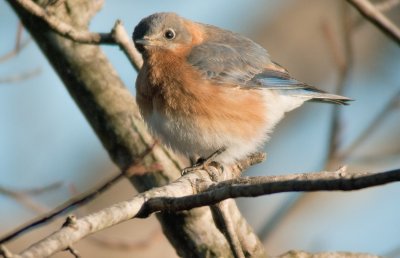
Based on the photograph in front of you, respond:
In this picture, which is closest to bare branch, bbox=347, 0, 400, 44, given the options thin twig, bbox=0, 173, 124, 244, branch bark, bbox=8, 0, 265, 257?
branch bark, bbox=8, 0, 265, 257

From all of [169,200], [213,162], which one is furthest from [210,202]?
[213,162]

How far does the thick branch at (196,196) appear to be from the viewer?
11.9 ft

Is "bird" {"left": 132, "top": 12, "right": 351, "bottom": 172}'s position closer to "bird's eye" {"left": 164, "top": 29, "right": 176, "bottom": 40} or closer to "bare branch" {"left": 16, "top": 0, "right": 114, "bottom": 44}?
"bird's eye" {"left": 164, "top": 29, "right": 176, "bottom": 40}

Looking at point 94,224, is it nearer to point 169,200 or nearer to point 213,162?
point 169,200

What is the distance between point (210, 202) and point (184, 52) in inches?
123

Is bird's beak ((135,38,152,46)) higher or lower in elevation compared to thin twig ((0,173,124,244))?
higher

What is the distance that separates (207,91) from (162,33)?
714 mm

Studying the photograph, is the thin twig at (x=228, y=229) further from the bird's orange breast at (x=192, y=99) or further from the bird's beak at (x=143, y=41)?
the bird's beak at (x=143, y=41)

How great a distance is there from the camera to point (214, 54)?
24.1 ft

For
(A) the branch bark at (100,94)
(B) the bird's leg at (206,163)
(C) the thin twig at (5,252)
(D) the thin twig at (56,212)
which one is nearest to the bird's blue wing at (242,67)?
(B) the bird's leg at (206,163)

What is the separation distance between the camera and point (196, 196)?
4.39 meters

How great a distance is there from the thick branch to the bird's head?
2.32 m

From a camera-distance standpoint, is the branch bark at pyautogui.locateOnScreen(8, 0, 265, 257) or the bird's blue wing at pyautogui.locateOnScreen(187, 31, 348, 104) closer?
the branch bark at pyautogui.locateOnScreen(8, 0, 265, 257)

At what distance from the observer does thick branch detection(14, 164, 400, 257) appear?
11.9ft
